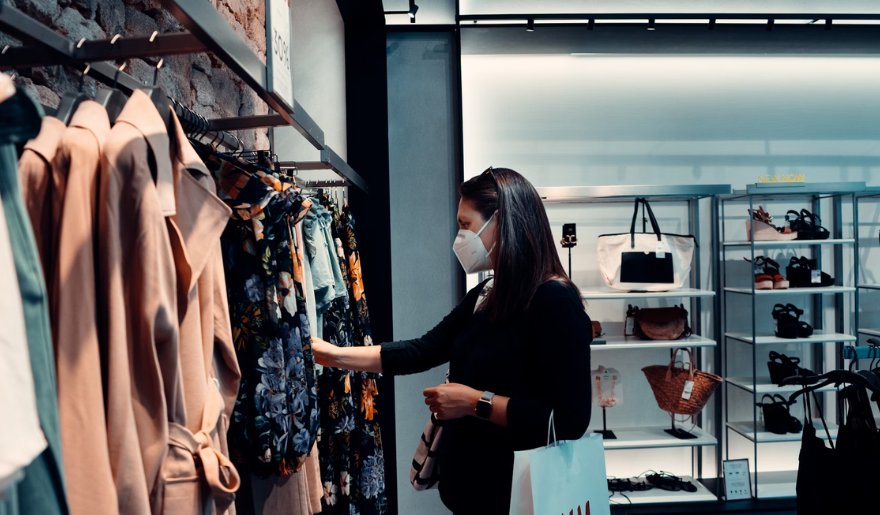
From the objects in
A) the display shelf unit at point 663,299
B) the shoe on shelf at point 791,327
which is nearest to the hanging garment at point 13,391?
the display shelf unit at point 663,299

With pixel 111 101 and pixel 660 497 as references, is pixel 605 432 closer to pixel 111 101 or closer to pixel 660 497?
pixel 660 497

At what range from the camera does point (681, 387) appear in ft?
12.3

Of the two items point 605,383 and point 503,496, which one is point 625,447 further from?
point 503,496

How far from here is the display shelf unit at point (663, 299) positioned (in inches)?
144

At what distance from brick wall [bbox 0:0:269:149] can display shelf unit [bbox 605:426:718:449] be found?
2.70m

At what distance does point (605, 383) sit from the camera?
12.5 ft

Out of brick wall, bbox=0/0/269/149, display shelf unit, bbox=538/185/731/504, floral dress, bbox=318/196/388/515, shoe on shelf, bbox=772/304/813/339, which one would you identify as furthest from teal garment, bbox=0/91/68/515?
shoe on shelf, bbox=772/304/813/339

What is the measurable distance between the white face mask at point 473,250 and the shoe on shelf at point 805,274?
9.53ft

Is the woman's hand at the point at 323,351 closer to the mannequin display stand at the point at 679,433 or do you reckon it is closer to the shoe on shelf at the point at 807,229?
the mannequin display stand at the point at 679,433

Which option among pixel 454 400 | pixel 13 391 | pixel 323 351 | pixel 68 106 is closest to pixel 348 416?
pixel 323 351

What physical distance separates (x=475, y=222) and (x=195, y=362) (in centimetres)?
106

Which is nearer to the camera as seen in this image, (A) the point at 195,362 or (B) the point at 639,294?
(A) the point at 195,362

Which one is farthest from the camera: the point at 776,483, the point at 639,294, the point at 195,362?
the point at 776,483

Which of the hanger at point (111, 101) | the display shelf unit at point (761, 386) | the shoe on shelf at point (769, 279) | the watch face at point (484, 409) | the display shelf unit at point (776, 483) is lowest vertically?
the display shelf unit at point (776, 483)
